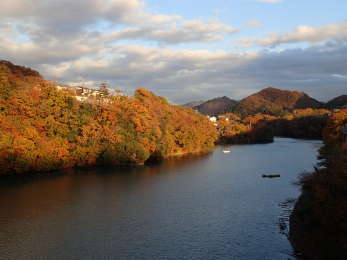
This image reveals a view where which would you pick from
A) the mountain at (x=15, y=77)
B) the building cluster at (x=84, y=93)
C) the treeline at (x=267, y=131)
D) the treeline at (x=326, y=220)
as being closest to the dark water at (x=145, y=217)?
the treeline at (x=326, y=220)

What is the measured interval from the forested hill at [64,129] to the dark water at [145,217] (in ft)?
16.4

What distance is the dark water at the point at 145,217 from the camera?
16625 millimetres

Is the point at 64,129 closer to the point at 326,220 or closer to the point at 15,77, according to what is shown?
the point at 15,77

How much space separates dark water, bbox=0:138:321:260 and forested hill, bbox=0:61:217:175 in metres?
4.99

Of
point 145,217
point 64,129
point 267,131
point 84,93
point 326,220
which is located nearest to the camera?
point 326,220

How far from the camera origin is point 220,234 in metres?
18.6

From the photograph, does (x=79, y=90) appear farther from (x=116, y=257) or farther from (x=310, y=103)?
(x=310, y=103)

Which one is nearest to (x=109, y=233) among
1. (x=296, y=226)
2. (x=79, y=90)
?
(x=296, y=226)

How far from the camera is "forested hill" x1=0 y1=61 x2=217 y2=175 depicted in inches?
1457

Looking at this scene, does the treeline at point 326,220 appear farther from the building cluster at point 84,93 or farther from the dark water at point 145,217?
the building cluster at point 84,93

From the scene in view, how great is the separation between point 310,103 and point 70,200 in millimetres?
187945

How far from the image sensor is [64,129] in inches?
1666

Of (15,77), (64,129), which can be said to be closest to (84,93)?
(64,129)

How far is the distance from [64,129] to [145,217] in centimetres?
2380
